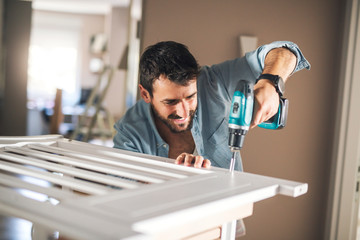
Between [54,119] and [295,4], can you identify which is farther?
[54,119]

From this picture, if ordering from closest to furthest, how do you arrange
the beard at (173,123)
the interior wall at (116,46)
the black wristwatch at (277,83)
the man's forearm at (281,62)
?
the black wristwatch at (277,83), the man's forearm at (281,62), the beard at (173,123), the interior wall at (116,46)

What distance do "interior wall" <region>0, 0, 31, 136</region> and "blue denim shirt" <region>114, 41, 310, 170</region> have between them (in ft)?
12.2

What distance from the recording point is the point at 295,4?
85.4 inches

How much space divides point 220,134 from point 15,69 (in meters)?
4.09

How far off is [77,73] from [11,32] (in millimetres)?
3789

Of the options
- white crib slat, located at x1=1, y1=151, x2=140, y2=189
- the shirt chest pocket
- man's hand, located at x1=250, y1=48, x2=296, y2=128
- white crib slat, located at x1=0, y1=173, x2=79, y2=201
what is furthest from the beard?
white crib slat, located at x1=0, y1=173, x2=79, y2=201

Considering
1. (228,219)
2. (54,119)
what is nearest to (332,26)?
(228,219)

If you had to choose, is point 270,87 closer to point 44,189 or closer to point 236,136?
point 236,136

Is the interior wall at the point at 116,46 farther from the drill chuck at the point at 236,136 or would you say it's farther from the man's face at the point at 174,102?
Answer: the drill chuck at the point at 236,136

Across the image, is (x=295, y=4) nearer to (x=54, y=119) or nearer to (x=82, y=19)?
(x=54, y=119)

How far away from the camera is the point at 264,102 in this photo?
3.46ft

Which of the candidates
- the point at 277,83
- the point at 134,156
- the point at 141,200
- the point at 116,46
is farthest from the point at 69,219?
the point at 116,46

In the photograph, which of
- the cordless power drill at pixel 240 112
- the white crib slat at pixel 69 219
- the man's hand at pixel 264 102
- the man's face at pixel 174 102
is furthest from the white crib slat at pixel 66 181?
the man's face at pixel 174 102

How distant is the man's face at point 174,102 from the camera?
1502 millimetres
